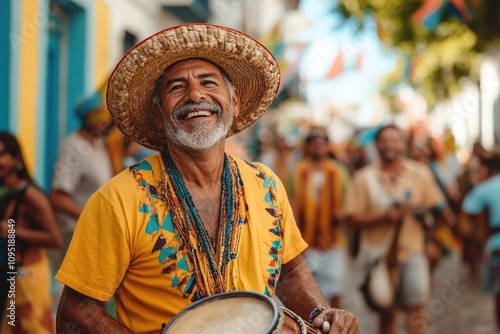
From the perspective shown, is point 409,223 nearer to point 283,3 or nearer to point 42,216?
point 42,216

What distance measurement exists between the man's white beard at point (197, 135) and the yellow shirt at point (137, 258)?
0.16 meters

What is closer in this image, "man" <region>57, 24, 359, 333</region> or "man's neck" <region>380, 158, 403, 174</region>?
"man" <region>57, 24, 359, 333</region>

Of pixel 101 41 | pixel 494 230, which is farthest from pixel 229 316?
pixel 101 41

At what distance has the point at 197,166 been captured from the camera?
329 centimetres

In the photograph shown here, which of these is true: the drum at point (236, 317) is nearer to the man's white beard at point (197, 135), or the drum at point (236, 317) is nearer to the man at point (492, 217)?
the man's white beard at point (197, 135)

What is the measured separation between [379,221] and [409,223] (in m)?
0.27

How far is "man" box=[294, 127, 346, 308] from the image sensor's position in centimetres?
902

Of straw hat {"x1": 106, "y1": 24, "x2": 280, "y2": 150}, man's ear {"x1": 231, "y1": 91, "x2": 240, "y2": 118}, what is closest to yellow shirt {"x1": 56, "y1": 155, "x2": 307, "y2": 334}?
straw hat {"x1": 106, "y1": 24, "x2": 280, "y2": 150}

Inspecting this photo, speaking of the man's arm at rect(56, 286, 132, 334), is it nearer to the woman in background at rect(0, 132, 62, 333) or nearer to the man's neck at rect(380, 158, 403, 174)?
the woman in background at rect(0, 132, 62, 333)

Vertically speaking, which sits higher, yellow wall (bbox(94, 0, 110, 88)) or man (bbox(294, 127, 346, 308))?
yellow wall (bbox(94, 0, 110, 88))

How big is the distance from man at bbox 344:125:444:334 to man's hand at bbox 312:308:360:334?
190 inches

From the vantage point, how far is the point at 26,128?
8484 mm

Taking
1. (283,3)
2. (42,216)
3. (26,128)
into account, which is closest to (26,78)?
(26,128)

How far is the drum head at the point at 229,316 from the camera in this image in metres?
2.78
